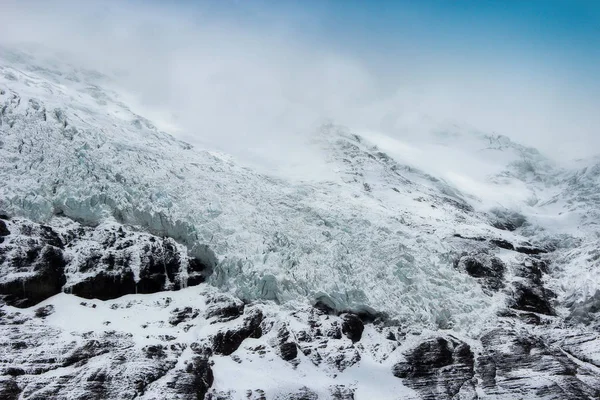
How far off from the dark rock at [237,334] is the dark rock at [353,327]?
1206 cm

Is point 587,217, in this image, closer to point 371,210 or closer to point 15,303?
point 371,210

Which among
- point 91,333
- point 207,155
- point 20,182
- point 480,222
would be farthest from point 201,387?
point 480,222

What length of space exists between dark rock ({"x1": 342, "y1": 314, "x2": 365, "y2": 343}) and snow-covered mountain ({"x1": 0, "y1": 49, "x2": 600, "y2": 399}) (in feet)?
0.65

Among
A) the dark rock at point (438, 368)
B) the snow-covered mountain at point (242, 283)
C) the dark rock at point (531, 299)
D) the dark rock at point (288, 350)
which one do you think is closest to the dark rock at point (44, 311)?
the snow-covered mountain at point (242, 283)

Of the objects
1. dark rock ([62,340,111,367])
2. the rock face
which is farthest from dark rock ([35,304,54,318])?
dark rock ([62,340,111,367])

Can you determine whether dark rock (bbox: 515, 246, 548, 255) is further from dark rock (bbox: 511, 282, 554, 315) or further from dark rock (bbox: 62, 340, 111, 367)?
Result: dark rock (bbox: 62, 340, 111, 367)

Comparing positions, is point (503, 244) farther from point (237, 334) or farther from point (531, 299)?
point (237, 334)

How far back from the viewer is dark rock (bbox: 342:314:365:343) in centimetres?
6956

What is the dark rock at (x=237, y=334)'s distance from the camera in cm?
6359

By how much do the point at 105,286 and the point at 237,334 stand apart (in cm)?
1937

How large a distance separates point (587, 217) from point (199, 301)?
87423 mm

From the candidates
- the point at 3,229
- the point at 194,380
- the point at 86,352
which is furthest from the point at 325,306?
the point at 3,229

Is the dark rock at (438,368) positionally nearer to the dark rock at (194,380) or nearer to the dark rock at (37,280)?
the dark rock at (194,380)

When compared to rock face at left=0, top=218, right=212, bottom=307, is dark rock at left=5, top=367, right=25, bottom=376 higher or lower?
lower
